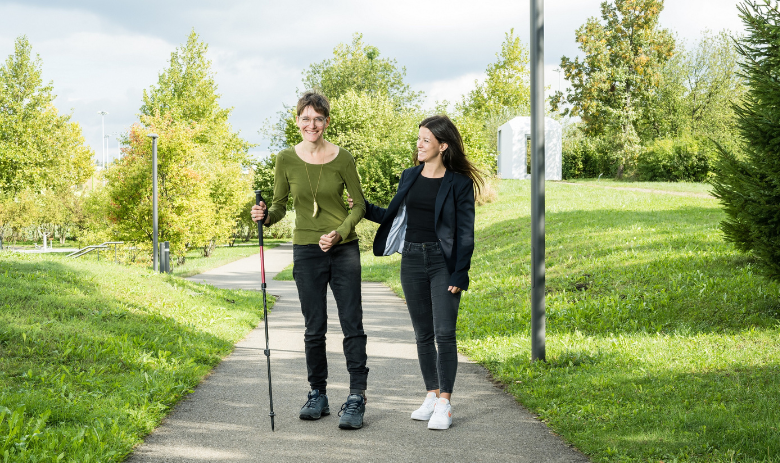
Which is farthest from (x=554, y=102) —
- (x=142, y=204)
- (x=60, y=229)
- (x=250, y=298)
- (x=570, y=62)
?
(x=60, y=229)

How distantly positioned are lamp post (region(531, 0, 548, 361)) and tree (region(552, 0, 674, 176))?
34.6 meters

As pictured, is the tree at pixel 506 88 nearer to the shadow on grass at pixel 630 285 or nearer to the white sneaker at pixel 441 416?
the shadow on grass at pixel 630 285

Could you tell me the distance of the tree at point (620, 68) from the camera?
38.5m

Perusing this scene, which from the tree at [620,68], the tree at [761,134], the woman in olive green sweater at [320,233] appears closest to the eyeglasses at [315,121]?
the woman in olive green sweater at [320,233]

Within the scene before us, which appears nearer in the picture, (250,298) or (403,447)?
(403,447)

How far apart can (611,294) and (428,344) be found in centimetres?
521

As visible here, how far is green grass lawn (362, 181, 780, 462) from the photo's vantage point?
13.2 feet

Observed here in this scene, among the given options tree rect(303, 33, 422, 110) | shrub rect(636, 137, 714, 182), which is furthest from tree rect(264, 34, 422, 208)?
shrub rect(636, 137, 714, 182)

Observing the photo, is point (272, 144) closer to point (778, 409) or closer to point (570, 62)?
point (570, 62)

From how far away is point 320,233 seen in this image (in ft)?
14.3

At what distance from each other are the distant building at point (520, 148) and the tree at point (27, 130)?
2547 cm

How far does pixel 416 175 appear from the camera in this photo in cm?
452

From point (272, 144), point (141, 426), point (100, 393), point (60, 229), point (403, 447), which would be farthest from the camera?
→ point (60, 229)

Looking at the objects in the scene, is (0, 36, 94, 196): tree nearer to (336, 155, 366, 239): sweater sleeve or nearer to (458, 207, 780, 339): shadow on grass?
(458, 207, 780, 339): shadow on grass
